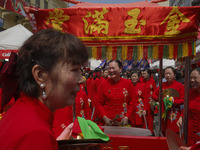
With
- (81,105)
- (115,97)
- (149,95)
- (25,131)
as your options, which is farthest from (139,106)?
(25,131)

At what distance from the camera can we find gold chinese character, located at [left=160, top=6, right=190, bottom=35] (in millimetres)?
2232

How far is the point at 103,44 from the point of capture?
2.42 m

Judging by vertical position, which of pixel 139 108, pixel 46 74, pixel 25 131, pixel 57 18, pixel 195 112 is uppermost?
pixel 57 18

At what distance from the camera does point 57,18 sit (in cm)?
242

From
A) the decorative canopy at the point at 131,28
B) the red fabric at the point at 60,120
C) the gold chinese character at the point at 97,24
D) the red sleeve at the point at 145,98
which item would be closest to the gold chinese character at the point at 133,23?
the decorative canopy at the point at 131,28

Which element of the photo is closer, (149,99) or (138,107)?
(138,107)

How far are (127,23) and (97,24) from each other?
0.38 m

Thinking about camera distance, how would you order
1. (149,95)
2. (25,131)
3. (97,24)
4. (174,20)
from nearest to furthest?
(25,131), (174,20), (97,24), (149,95)

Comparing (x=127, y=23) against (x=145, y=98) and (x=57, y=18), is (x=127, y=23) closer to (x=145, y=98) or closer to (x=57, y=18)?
(x=57, y=18)

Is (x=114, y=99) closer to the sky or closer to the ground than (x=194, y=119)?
closer to the sky

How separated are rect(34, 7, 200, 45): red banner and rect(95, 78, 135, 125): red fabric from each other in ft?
4.50

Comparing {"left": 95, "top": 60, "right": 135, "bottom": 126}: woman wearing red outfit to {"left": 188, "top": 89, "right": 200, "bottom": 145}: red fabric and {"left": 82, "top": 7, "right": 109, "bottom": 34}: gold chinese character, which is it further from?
{"left": 82, "top": 7, "right": 109, "bottom": 34}: gold chinese character

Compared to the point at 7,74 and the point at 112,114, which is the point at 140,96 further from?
the point at 7,74

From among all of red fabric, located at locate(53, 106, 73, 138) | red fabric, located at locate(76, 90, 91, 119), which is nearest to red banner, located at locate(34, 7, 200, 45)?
red fabric, located at locate(53, 106, 73, 138)
